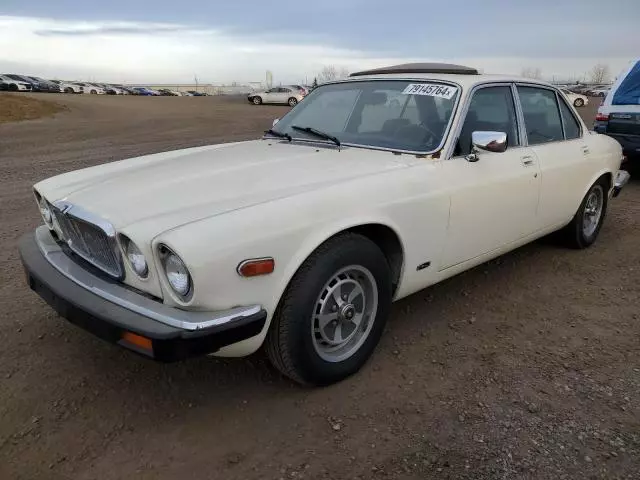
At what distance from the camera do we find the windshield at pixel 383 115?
142 inches

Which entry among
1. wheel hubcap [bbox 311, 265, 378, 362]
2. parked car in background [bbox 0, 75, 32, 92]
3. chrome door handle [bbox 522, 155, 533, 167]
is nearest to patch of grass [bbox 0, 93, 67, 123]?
chrome door handle [bbox 522, 155, 533, 167]

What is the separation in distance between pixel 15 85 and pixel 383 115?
1935 inches

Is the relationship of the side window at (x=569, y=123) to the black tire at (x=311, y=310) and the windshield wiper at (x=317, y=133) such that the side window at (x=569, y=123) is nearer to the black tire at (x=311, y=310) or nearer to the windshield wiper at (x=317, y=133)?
the windshield wiper at (x=317, y=133)

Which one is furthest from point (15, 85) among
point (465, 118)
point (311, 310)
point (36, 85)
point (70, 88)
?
point (311, 310)

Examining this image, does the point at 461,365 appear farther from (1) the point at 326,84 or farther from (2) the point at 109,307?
(1) the point at 326,84

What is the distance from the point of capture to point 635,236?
581 centimetres

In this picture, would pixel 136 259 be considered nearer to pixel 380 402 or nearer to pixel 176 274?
pixel 176 274

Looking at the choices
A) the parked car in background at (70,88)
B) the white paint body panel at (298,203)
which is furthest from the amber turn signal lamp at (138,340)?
the parked car in background at (70,88)

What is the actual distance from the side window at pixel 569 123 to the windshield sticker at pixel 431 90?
167cm

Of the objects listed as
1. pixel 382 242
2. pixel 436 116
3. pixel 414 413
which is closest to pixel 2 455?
pixel 414 413

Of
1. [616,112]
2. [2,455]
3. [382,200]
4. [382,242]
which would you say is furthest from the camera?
[616,112]

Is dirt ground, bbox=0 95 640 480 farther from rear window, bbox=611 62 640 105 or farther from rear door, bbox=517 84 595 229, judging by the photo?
rear window, bbox=611 62 640 105

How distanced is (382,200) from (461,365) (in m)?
1.14

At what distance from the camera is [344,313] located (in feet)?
9.64
